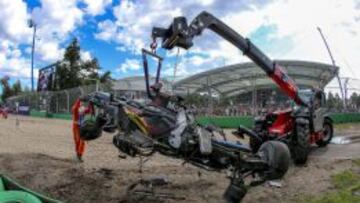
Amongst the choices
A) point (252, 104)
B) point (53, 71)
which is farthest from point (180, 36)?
point (53, 71)

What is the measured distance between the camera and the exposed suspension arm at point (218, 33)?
27.3 feet

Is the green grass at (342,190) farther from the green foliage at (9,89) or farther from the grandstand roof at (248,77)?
the green foliage at (9,89)

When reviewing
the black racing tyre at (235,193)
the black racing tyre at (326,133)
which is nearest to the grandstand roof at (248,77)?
the black racing tyre at (326,133)

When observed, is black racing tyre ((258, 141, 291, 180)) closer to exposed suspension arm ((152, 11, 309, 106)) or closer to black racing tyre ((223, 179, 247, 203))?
black racing tyre ((223, 179, 247, 203))

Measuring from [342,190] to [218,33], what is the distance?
4249mm

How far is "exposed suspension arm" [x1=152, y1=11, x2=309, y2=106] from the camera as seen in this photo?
8.32 m

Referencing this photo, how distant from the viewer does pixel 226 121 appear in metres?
29.4

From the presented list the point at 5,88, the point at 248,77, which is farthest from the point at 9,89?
the point at 248,77

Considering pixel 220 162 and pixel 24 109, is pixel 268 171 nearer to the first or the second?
pixel 220 162

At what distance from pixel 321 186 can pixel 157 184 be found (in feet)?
10.5

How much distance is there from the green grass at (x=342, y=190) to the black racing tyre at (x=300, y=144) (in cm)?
183

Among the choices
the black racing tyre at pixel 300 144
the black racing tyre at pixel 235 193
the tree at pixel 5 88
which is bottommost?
the black racing tyre at pixel 235 193

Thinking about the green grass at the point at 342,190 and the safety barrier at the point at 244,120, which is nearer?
the green grass at the point at 342,190

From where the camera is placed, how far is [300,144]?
12.7 meters
